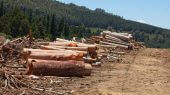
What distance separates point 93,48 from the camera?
739 inches

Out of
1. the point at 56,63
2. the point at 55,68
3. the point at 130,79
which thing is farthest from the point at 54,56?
the point at 130,79

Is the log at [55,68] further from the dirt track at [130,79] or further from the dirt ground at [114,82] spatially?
the dirt track at [130,79]

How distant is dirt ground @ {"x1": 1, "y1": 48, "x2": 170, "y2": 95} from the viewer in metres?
12.7

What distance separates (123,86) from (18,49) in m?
5.66

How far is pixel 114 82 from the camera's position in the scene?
47.9 feet

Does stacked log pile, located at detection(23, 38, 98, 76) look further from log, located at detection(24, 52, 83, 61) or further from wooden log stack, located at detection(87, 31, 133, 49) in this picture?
wooden log stack, located at detection(87, 31, 133, 49)

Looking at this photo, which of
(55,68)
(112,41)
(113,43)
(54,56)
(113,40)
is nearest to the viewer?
(55,68)

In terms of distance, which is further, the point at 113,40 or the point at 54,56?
the point at 113,40

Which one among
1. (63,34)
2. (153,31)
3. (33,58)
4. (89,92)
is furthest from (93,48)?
(153,31)

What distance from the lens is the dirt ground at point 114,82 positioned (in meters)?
12.7

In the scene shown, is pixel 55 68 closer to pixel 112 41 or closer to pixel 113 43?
pixel 113 43

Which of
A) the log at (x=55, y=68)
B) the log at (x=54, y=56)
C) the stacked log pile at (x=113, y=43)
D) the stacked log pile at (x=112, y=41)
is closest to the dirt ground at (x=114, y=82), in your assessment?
the log at (x=55, y=68)

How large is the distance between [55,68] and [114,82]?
6.20 ft

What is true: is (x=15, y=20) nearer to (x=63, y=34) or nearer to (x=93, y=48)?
(x=63, y=34)
